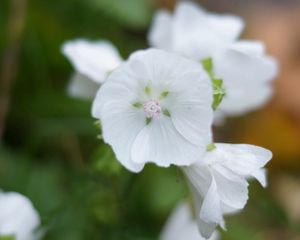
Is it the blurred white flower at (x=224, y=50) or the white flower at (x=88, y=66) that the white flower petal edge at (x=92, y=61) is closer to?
the white flower at (x=88, y=66)

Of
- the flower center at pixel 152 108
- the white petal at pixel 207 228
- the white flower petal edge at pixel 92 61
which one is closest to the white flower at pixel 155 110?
the flower center at pixel 152 108

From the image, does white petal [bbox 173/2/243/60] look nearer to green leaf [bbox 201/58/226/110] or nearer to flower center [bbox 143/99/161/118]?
green leaf [bbox 201/58/226/110]

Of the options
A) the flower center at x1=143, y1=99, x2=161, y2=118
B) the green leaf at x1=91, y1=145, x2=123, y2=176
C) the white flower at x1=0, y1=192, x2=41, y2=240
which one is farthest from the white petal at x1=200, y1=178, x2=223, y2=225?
the white flower at x1=0, y1=192, x2=41, y2=240

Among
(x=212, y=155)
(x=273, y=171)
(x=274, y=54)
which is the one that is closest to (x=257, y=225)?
(x=273, y=171)

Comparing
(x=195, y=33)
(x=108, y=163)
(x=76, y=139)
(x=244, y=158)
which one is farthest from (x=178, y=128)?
(x=76, y=139)

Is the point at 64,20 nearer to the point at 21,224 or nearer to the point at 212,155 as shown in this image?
the point at 21,224

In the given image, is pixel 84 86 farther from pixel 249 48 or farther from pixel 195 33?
pixel 249 48

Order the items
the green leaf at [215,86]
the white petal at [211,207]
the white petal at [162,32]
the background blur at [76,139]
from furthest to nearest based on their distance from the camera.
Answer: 1. the background blur at [76,139]
2. the white petal at [162,32]
3. the green leaf at [215,86]
4. the white petal at [211,207]
